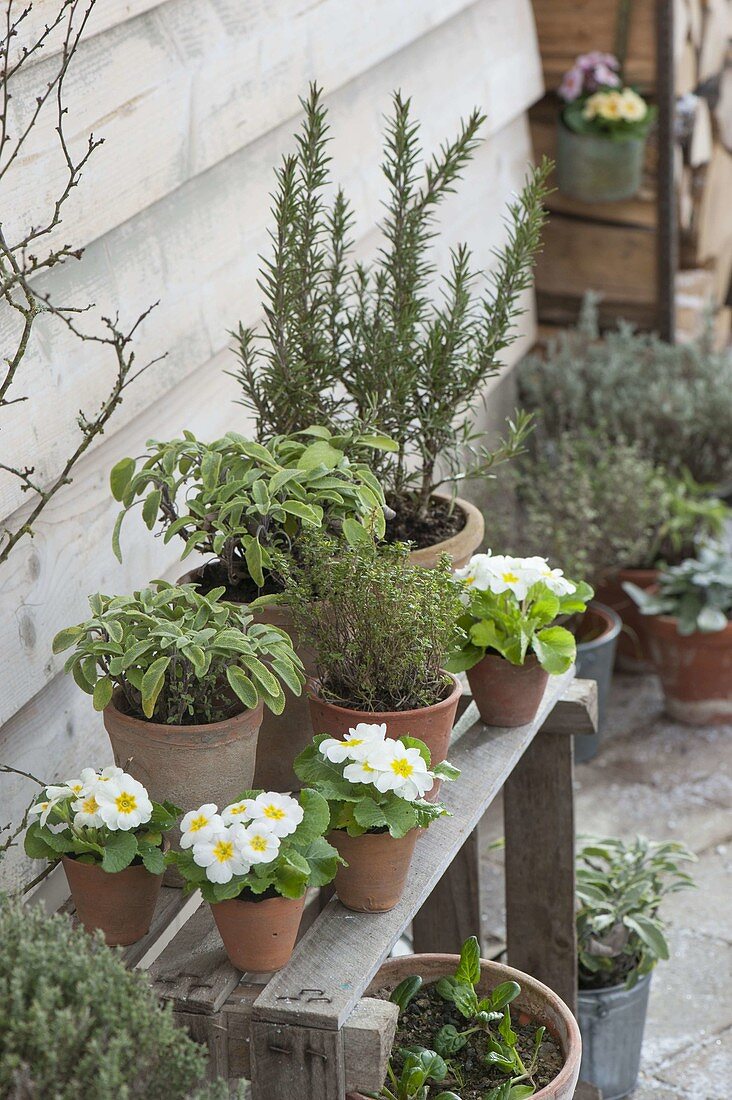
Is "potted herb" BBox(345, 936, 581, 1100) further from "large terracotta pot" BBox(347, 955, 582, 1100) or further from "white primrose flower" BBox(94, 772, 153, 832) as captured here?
Result: "white primrose flower" BBox(94, 772, 153, 832)

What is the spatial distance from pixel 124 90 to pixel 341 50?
2.62 feet

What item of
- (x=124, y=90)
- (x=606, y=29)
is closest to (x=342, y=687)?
(x=124, y=90)

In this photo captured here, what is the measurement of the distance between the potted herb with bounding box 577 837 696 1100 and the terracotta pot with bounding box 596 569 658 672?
1472mm

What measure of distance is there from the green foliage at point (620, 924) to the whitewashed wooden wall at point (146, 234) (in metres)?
1.01

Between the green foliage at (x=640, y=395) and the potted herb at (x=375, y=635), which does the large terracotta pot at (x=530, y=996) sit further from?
the green foliage at (x=640, y=395)

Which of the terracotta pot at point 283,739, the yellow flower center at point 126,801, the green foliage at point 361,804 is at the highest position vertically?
the yellow flower center at point 126,801

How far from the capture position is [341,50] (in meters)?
2.51

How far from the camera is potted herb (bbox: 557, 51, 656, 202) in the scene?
389 centimetres

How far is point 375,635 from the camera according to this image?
4.92 feet

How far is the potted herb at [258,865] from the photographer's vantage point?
1.29 meters

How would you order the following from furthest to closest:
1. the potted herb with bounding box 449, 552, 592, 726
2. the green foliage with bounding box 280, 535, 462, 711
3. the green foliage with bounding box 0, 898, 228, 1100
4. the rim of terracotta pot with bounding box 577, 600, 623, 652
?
the rim of terracotta pot with bounding box 577, 600, 623, 652 < the potted herb with bounding box 449, 552, 592, 726 < the green foliage with bounding box 280, 535, 462, 711 < the green foliage with bounding box 0, 898, 228, 1100

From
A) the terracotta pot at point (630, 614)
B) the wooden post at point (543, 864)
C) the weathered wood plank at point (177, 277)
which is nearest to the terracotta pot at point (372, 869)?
the weathered wood plank at point (177, 277)

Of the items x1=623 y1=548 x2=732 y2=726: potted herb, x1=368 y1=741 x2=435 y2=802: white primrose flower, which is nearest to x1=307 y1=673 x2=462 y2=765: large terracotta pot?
x1=368 y1=741 x2=435 y2=802: white primrose flower

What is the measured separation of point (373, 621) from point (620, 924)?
1191mm
